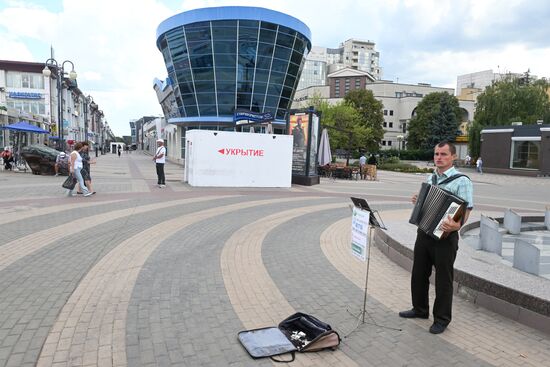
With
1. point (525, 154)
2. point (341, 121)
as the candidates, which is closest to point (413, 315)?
point (525, 154)

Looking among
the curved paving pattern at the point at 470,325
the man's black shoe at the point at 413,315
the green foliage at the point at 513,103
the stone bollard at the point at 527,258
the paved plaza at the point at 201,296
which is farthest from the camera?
the green foliage at the point at 513,103

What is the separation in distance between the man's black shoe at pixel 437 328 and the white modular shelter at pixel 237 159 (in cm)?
1321

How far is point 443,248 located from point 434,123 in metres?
69.1

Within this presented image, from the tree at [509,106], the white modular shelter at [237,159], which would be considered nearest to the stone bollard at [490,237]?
the white modular shelter at [237,159]

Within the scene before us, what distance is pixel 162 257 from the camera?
254 inches

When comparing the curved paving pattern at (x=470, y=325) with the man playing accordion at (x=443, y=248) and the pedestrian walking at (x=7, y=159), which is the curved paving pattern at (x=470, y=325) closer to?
the man playing accordion at (x=443, y=248)

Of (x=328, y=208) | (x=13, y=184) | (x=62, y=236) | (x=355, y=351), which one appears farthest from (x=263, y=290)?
(x=13, y=184)

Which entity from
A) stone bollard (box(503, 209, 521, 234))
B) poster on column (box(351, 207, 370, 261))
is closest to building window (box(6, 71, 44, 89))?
stone bollard (box(503, 209, 521, 234))

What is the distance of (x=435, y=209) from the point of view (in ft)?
12.6

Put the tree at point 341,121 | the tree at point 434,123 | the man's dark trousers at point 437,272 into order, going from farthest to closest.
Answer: the tree at point 434,123 → the tree at point 341,121 → the man's dark trousers at point 437,272

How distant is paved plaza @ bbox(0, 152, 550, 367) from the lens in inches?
140

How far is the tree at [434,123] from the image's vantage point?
6694 cm

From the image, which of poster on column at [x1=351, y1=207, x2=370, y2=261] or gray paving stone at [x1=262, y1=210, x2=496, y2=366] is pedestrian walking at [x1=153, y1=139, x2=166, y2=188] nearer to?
gray paving stone at [x1=262, y1=210, x2=496, y2=366]

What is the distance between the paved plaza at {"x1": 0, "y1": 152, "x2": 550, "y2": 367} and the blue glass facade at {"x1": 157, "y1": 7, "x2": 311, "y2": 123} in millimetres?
29166
